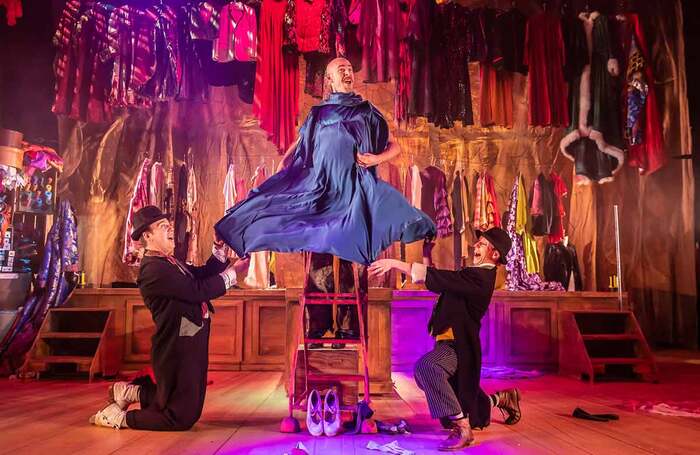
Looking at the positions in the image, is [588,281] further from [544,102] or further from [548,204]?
[544,102]

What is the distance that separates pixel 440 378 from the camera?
9.87 feet

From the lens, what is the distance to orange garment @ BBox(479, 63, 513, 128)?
270 inches

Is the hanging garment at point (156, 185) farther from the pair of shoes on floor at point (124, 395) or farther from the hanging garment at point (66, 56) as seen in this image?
the pair of shoes on floor at point (124, 395)

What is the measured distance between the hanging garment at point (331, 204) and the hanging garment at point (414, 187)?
128 inches

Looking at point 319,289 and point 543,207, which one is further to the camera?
point 543,207

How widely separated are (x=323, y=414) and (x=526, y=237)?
4.30 meters

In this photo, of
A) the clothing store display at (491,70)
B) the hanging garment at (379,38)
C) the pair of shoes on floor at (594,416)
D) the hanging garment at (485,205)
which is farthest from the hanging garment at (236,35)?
the pair of shoes on floor at (594,416)

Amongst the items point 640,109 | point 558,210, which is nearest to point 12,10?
point 558,210

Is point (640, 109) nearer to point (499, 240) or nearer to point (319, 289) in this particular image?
point (499, 240)

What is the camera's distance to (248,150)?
6.93 metres

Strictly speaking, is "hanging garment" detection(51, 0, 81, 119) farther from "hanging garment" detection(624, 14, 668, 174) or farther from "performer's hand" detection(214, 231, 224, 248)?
"hanging garment" detection(624, 14, 668, 174)

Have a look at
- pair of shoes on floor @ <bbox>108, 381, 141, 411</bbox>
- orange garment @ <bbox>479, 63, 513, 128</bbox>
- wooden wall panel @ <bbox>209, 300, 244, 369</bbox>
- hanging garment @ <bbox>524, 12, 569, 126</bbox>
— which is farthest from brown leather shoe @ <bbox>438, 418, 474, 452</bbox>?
hanging garment @ <bbox>524, 12, 569, 126</bbox>

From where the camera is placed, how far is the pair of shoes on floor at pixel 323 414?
10.2 ft

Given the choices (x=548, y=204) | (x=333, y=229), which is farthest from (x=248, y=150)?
(x=333, y=229)
